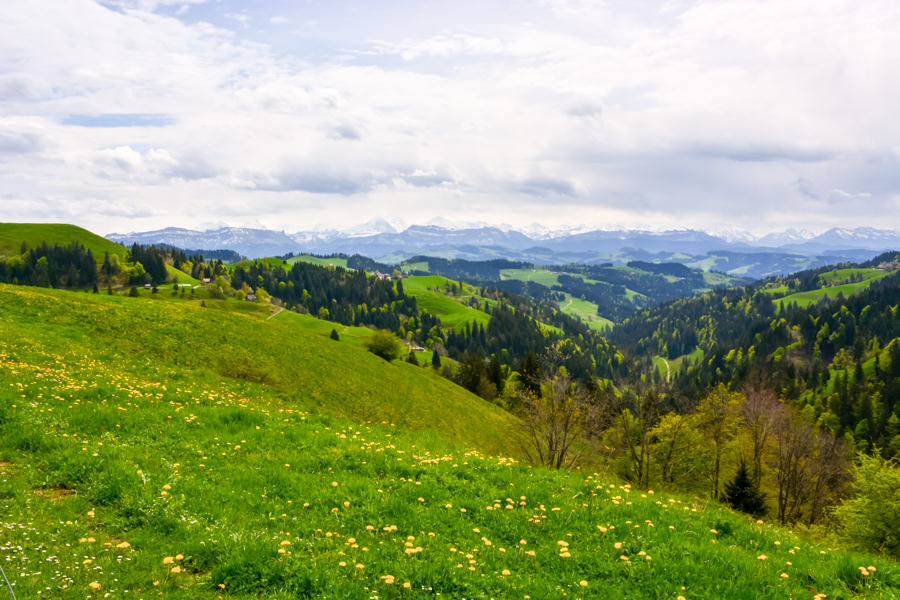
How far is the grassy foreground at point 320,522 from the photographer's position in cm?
818

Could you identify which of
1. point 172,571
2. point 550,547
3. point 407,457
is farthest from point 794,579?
point 172,571

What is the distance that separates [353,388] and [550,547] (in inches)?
1507

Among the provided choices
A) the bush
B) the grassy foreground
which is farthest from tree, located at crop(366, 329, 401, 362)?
the bush

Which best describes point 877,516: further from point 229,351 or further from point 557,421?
point 229,351

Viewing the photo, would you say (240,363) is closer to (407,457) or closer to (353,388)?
(353,388)

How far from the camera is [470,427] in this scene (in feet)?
184

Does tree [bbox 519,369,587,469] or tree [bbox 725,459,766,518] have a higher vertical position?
tree [bbox 519,369,587,469]

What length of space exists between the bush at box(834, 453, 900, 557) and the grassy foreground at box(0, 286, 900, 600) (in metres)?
14.5

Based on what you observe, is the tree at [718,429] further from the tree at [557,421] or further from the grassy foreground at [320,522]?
the grassy foreground at [320,522]

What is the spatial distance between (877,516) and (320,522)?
28.9 m

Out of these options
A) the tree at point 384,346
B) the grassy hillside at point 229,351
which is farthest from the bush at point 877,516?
the tree at point 384,346

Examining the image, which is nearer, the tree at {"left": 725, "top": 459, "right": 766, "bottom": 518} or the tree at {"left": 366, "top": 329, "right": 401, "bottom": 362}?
the tree at {"left": 725, "top": 459, "right": 766, "bottom": 518}

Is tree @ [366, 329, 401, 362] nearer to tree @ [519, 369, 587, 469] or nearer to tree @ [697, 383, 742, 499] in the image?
tree @ [519, 369, 587, 469]

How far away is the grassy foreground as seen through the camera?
8.18 meters
